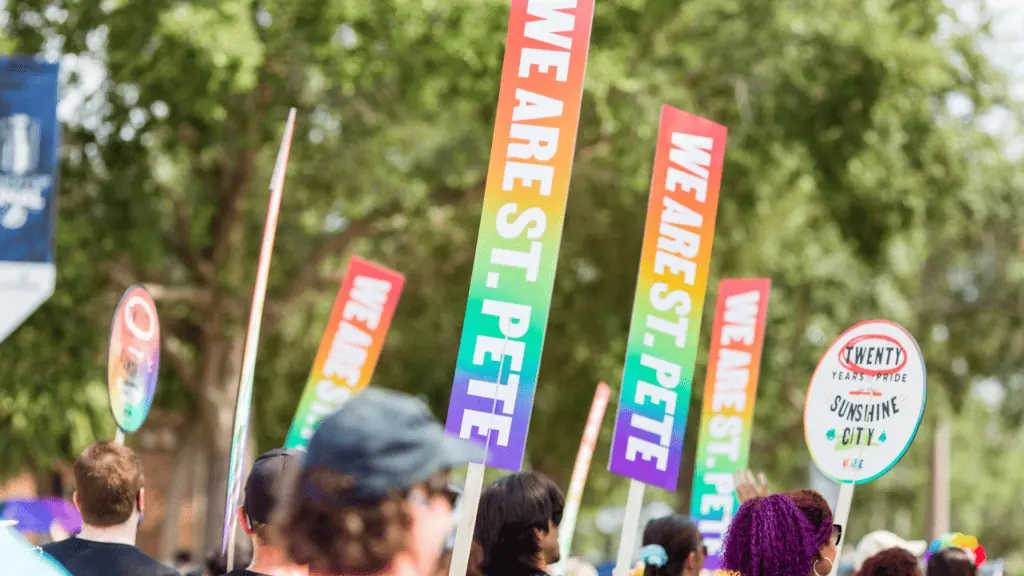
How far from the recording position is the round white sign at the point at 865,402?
20.8 feet

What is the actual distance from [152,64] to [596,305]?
314 inches

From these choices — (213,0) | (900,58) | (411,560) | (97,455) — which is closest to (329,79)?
(213,0)

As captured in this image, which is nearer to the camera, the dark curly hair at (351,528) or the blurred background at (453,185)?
the dark curly hair at (351,528)

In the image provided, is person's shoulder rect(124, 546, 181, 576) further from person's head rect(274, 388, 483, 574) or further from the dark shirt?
person's head rect(274, 388, 483, 574)

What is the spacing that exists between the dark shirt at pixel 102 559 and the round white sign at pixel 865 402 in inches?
135

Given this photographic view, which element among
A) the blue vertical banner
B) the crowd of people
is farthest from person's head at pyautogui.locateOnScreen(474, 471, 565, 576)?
the blue vertical banner

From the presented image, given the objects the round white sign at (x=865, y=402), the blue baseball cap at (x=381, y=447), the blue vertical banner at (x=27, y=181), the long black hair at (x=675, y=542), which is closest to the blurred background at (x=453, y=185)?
the blue vertical banner at (x=27, y=181)

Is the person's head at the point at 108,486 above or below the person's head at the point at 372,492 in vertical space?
below

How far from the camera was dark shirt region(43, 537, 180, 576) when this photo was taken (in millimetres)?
4195

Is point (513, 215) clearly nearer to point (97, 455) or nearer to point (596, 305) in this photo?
point (97, 455)

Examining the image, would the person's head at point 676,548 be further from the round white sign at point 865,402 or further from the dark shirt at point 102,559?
the dark shirt at point 102,559

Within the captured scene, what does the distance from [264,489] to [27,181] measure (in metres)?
6.15

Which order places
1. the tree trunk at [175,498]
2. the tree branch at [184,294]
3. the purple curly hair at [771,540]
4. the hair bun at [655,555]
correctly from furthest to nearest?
1. the tree trunk at [175,498]
2. the tree branch at [184,294]
3. the hair bun at [655,555]
4. the purple curly hair at [771,540]

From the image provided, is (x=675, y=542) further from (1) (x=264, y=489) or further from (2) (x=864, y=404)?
(1) (x=264, y=489)
